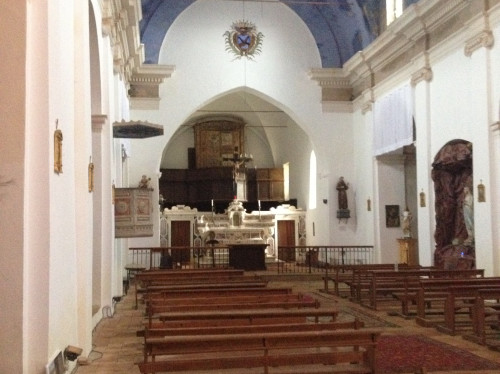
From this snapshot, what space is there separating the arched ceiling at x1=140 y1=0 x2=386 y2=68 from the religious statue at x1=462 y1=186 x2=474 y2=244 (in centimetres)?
721

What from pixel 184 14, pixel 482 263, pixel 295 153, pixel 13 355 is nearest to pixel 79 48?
pixel 13 355

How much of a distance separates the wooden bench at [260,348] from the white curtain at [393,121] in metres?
12.3

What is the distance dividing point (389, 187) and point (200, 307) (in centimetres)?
1299

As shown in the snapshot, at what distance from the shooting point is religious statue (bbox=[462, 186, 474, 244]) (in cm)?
1386

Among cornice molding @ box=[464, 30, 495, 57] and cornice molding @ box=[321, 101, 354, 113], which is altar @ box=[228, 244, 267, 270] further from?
cornice molding @ box=[464, 30, 495, 57]

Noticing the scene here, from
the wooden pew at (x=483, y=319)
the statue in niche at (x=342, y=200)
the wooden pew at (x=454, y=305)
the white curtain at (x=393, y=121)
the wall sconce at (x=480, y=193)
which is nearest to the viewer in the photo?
the wooden pew at (x=483, y=319)

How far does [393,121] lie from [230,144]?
12.4 meters

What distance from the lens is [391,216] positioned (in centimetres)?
1945

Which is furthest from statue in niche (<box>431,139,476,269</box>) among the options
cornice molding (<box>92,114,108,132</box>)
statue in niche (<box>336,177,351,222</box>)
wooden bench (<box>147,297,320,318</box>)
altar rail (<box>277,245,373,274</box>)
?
cornice molding (<box>92,114,108,132</box>)

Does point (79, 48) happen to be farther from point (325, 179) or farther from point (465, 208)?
point (325, 179)

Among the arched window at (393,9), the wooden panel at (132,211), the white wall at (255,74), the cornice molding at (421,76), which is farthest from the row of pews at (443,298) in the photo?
the white wall at (255,74)

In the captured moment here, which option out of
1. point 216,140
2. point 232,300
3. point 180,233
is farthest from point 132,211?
point 216,140

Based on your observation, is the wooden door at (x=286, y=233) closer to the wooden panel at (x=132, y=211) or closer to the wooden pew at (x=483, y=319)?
the wooden panel at (x=132, y=211)

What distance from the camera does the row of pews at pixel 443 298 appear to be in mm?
8719
